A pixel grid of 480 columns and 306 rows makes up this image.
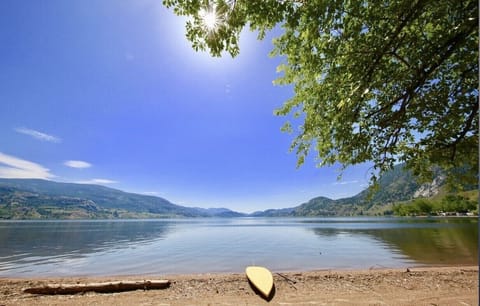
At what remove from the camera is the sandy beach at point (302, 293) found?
31.5 feet

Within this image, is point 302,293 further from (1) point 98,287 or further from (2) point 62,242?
(2) point 62,242

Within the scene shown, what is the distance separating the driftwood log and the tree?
1000 centimetres

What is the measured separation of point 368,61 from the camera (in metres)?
5.30

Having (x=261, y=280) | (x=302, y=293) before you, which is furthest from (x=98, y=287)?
(x=302, y=293)

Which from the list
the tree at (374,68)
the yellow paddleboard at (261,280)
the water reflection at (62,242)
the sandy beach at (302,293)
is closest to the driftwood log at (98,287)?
the sandy beach at (302,293)

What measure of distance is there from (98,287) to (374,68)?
46.2ft

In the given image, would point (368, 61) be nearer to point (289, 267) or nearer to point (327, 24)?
point (327, 24)

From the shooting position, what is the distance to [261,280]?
Answer: 12.4 metres

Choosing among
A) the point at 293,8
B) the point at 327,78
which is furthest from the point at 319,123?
the point at 293,8

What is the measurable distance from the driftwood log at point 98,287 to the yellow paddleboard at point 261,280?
4.54 m

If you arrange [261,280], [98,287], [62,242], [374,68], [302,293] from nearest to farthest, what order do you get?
[374,68] → [302,293] → [98,287] → [261,280] → [62,242]

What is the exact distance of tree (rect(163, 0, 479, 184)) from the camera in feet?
15.3

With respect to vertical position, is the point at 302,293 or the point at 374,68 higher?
the point at 374,68

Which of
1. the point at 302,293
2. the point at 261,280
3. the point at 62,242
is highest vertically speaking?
the point at 62,242
